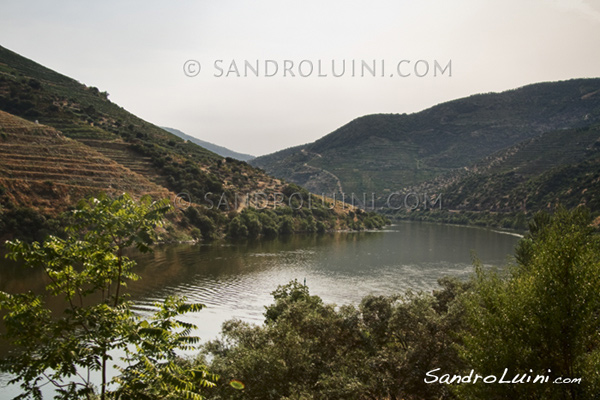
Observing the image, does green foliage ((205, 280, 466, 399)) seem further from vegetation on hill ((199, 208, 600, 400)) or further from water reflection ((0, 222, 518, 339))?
water reflection ((0, 222, 518, 339))

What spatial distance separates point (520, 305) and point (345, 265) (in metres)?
45.2

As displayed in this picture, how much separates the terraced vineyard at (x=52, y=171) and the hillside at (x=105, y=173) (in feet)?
0.47

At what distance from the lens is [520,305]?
37.3ft

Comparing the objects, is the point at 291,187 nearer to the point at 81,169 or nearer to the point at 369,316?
the point at 81,169

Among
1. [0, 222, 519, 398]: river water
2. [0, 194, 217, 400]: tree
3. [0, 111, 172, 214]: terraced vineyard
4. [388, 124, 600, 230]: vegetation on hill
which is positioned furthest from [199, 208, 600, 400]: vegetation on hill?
[388, 124, 600, 230]: vegetation on hill

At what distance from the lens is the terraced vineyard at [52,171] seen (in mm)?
55906

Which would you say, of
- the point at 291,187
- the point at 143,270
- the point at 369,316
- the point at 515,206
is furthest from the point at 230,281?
the point at 515,206

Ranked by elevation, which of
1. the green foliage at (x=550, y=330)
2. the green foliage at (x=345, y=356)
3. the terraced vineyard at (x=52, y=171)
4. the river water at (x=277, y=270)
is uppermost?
the terraced vineyard at (x=52, y=171)

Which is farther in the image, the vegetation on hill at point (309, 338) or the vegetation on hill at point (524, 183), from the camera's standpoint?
the vegetation on hill at point (524, 183)

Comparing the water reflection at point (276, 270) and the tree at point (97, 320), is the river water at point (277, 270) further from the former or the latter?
the tree at point (97, 320)

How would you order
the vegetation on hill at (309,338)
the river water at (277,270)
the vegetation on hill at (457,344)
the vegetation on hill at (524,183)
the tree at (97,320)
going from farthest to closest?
1. the vegetation on hill at (524,183)
2. the river water at (277,270)
3. the vegetation on hill at (457,344)
4. the vegetation on hill at (309,338)
5. the tree at (97,320)

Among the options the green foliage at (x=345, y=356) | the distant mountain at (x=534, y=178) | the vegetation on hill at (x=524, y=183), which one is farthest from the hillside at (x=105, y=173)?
the green foliage at (x=345, y=356)

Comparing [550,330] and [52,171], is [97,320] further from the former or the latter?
[52,171]

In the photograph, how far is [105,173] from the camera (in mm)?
68312
